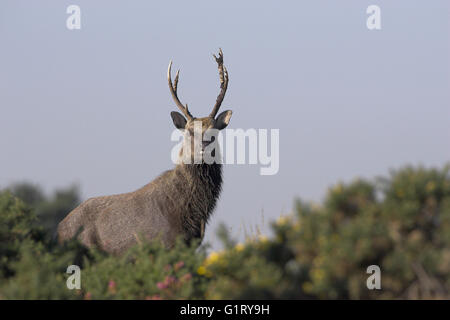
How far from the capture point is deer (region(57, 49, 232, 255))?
32.9 feet

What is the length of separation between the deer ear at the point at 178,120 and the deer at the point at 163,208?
0.45ft

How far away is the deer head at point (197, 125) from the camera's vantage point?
10.5 meters

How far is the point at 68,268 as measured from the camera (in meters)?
6.82

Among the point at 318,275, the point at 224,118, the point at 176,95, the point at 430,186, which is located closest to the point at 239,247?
the point at 318,275

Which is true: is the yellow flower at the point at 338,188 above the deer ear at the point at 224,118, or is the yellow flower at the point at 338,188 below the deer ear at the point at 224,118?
below

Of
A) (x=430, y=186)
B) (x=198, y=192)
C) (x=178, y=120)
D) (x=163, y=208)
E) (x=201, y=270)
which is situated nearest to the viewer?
(x=430, y=186)

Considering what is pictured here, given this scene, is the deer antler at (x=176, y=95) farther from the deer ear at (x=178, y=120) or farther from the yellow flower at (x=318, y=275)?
the yellow flower at (x=318, y=275)

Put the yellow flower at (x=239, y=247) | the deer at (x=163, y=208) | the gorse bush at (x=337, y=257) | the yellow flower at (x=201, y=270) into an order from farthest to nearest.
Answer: the deer at (x=163, y=208) < the yellow flower at (x=201, y=270) < the yellow flower at (x=239, y=247) < the gorse bush at (x=337, y=257)

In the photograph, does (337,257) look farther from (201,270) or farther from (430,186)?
(201,270)

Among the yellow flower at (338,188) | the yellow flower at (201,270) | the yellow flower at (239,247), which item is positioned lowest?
the yellow flower at (201,270)

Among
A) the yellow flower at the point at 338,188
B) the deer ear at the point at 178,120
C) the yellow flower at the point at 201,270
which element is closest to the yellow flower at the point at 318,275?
the yellow flower at the point at 338,188

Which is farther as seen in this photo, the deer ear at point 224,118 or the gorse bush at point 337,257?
the deer ear at point 224,118

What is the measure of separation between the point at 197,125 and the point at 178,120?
0.61 m

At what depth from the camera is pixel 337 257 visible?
5070 millimetres
